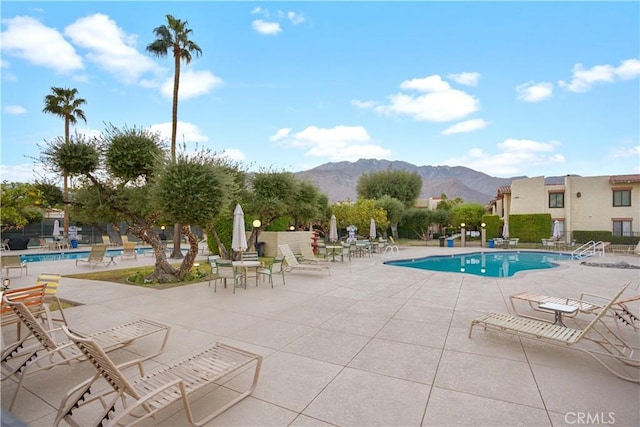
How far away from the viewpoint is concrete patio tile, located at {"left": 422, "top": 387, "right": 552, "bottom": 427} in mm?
2592

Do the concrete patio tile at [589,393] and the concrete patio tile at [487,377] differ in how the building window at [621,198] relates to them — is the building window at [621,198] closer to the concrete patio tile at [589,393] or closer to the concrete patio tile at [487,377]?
the concrete patio tile at [589,393]

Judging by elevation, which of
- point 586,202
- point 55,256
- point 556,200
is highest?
point 556,200

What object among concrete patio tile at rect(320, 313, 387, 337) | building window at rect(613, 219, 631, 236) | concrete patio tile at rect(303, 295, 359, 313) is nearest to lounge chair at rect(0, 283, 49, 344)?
concrete patio tile at rect(320, 313, 387, 337)

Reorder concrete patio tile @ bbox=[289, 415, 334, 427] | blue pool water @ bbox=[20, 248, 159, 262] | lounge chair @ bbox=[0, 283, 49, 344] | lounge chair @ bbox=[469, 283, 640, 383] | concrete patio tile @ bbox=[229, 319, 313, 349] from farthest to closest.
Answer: blue pool water @ bbox=[20, 248, 159, 262]
concrete patio tile @ bbox=[229, 319, 313, 349]
lounge chair @ bbox=[0, 283, 49, 344]
lounge chair @ bbox=[469, 283, 640, 383]
concrete patio tile @ bbox=[289, 415, 334, 427]

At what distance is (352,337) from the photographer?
15.1 feet

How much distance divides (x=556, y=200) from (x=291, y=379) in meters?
31.6

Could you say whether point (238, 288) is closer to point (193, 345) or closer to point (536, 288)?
point (193, 345)

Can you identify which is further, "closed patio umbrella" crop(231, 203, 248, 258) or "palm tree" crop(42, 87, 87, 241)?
"palm tree" crop(42, 87, 87, 241)

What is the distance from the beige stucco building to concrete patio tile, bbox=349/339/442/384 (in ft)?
94.5

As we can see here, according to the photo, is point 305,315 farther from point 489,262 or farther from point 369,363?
point 489,262

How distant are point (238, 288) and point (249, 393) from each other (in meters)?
5.44

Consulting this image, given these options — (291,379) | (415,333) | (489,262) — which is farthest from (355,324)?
(489,262)

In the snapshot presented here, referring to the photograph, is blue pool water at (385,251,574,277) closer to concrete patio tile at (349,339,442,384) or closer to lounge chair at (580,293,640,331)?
lounge chair at (580,293,640,331)

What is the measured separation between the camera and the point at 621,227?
25.3m
